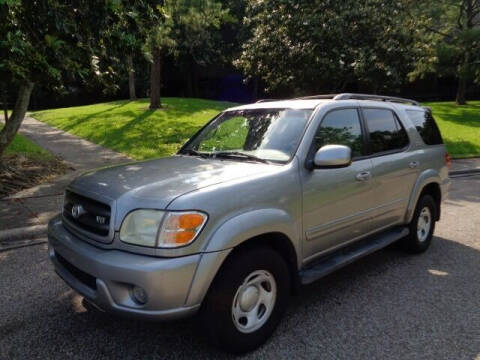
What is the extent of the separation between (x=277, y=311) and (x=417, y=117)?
3.29 metres

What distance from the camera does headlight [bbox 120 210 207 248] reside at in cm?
266

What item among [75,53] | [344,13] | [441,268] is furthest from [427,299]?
[344,13]

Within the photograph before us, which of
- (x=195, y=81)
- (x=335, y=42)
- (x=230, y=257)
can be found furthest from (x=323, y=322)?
(x=195, y=81)

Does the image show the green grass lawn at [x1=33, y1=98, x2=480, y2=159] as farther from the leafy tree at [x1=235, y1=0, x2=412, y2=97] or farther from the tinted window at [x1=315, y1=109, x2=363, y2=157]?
the tinted window at [x1=315, y1=109, x2=363, y2=157]

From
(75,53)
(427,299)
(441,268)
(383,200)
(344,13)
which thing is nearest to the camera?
(427,299)

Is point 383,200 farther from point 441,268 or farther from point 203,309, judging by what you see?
point 203,309

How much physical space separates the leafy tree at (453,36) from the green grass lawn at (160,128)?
107 inches

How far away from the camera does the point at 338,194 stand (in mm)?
3691

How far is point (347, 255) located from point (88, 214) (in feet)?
7.54

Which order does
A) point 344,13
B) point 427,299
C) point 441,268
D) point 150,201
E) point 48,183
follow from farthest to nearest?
point 344,13 → point 48,183 → point 441,268 → point 427,299 → point 150,201

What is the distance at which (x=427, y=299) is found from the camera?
3924mm

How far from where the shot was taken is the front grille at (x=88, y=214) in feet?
9.57

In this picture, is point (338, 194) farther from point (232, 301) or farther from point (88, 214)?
point (88, 214)

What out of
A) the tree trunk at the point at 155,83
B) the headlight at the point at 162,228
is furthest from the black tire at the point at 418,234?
the tree trunk at the point at 155,83
